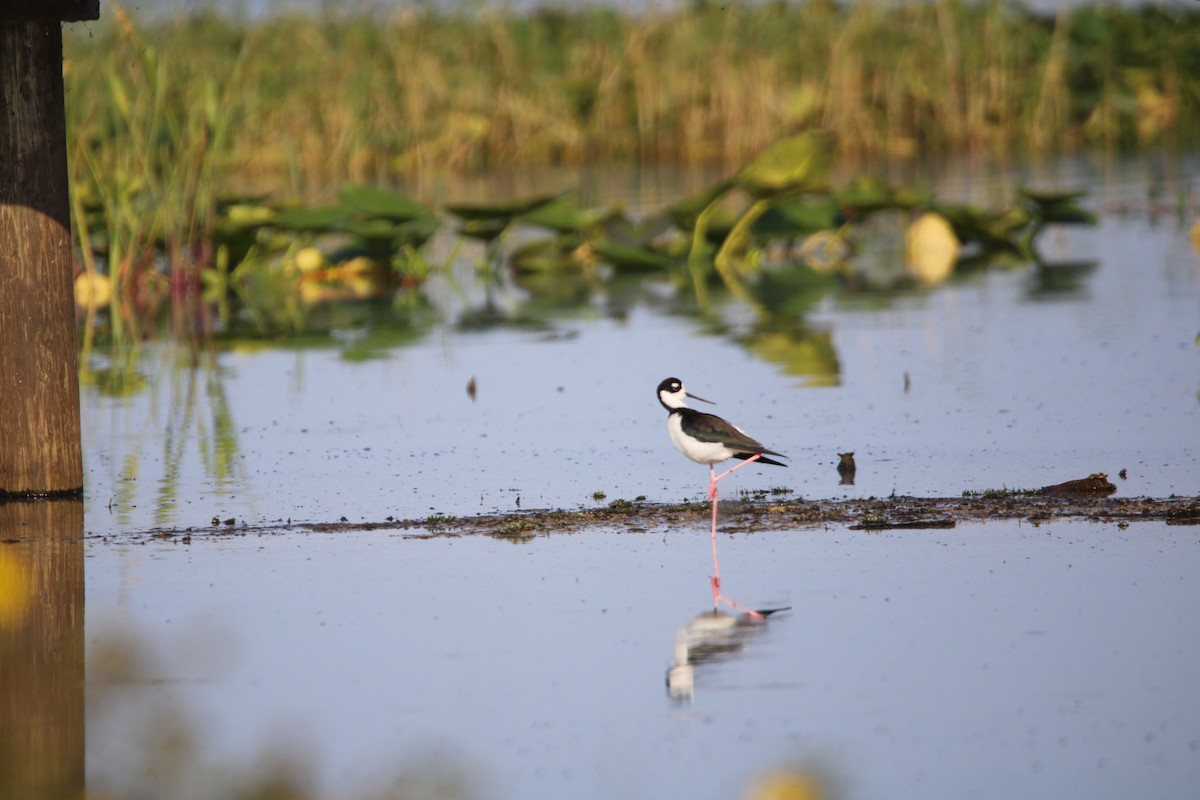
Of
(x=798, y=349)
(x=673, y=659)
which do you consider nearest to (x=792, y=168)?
(x=798, y=349)

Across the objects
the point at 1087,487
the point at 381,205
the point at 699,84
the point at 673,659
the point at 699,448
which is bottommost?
the point at 673,659

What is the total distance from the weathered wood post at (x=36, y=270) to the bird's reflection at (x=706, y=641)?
2.78 m

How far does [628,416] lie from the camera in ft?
26.9

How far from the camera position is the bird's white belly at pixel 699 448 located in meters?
5.77

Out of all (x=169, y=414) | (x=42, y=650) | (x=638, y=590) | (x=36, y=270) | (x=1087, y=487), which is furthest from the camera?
(x=169, y=414)

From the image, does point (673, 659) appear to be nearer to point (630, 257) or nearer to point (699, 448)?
point (699, 448)

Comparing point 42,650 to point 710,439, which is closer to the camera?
point 42,650

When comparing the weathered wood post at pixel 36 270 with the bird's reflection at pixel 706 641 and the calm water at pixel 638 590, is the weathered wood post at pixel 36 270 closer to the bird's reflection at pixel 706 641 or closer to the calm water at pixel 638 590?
the calm water at pixel 638 590

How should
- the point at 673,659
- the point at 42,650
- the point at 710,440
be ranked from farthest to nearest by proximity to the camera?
the point at 710,440
the point at 42,650
the point at 673,659

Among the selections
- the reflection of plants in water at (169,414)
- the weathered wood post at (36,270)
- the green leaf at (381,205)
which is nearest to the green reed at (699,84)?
Result: the green leaf at (381,205)

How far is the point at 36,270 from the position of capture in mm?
6383

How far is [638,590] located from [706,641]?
563 millimetres

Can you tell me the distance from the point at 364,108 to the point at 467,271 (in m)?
8.55

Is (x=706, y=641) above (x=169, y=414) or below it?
below
